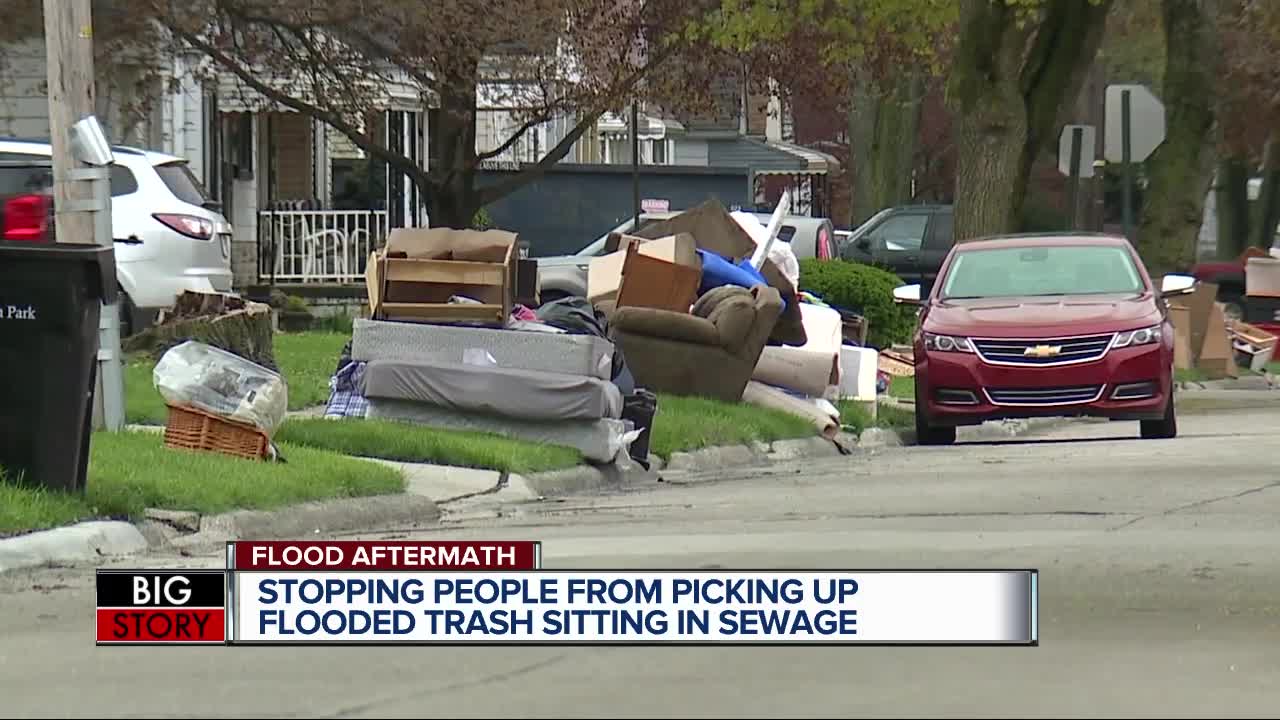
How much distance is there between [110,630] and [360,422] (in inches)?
305

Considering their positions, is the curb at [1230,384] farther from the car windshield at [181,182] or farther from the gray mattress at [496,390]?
the gray mattress at [496,390]

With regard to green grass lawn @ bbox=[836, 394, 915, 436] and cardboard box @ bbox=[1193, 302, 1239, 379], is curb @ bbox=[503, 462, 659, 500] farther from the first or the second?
cardboard box @ bbox=[1193, 302, 1239, 379]

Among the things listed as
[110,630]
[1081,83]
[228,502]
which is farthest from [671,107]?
[110,630]

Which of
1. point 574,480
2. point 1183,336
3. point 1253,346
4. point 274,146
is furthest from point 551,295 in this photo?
point 274,146

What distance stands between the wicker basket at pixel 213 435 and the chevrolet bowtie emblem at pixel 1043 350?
20.6 feet

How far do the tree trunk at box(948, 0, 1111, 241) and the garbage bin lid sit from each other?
18552 mm

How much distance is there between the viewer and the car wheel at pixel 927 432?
18.4m

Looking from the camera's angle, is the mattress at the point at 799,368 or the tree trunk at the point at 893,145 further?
the tree trunk at the point at 893,145

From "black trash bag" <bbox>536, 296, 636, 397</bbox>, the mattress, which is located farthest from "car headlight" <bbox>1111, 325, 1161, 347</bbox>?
"black trash bag" <bbox>536, 296, 636, 397</bbox>

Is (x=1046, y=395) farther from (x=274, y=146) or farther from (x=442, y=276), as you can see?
(x=274, y=146)

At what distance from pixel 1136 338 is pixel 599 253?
34.7 feet

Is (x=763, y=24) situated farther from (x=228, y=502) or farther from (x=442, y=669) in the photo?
(x=442, y=669)

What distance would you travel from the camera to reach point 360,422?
15.5 meters

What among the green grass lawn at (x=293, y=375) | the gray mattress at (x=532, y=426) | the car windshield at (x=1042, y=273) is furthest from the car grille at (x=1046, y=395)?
the green grass lawn at (x=293, y=375)
